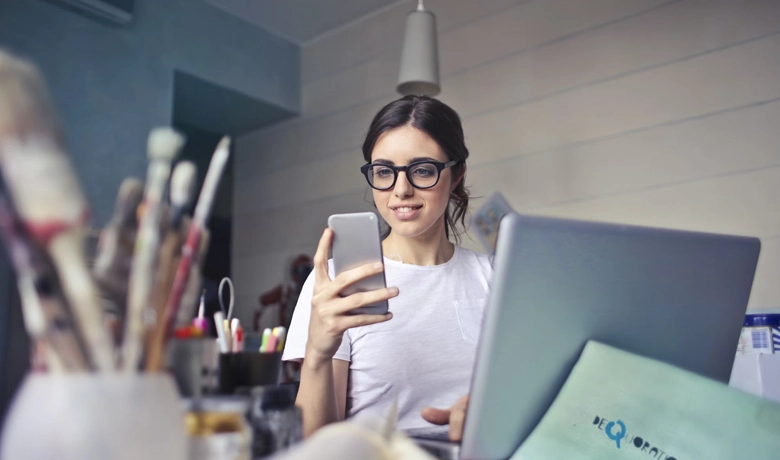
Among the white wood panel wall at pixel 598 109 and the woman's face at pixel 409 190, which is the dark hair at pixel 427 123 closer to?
the woman's face at pixel 409 190

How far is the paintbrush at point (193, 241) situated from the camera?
0.44 m


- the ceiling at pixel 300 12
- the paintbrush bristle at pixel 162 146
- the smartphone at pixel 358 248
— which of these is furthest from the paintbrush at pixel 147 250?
the ceiling at pixel 300 12

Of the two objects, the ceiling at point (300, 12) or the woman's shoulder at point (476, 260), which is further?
the ceiling at point (300, 12)

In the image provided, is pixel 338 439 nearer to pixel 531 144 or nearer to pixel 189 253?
pixel 189 253

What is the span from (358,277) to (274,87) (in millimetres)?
2945

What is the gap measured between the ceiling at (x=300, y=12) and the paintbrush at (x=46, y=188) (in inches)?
124

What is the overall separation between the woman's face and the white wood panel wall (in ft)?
4.40

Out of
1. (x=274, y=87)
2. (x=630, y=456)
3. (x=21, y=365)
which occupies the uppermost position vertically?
(x=274, y=87)

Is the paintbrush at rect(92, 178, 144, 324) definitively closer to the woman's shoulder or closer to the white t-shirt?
the white t-shirt

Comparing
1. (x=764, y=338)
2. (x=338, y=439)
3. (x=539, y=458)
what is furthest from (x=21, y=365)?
(x=764, y=338)

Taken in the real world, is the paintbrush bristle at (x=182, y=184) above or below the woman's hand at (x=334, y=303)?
above

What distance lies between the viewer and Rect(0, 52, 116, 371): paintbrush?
38 centimetres

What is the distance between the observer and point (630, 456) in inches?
23.9

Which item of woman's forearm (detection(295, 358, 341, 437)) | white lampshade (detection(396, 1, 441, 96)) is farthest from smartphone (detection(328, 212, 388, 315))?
white lampshade (detection(396, 1, 441, 96))
